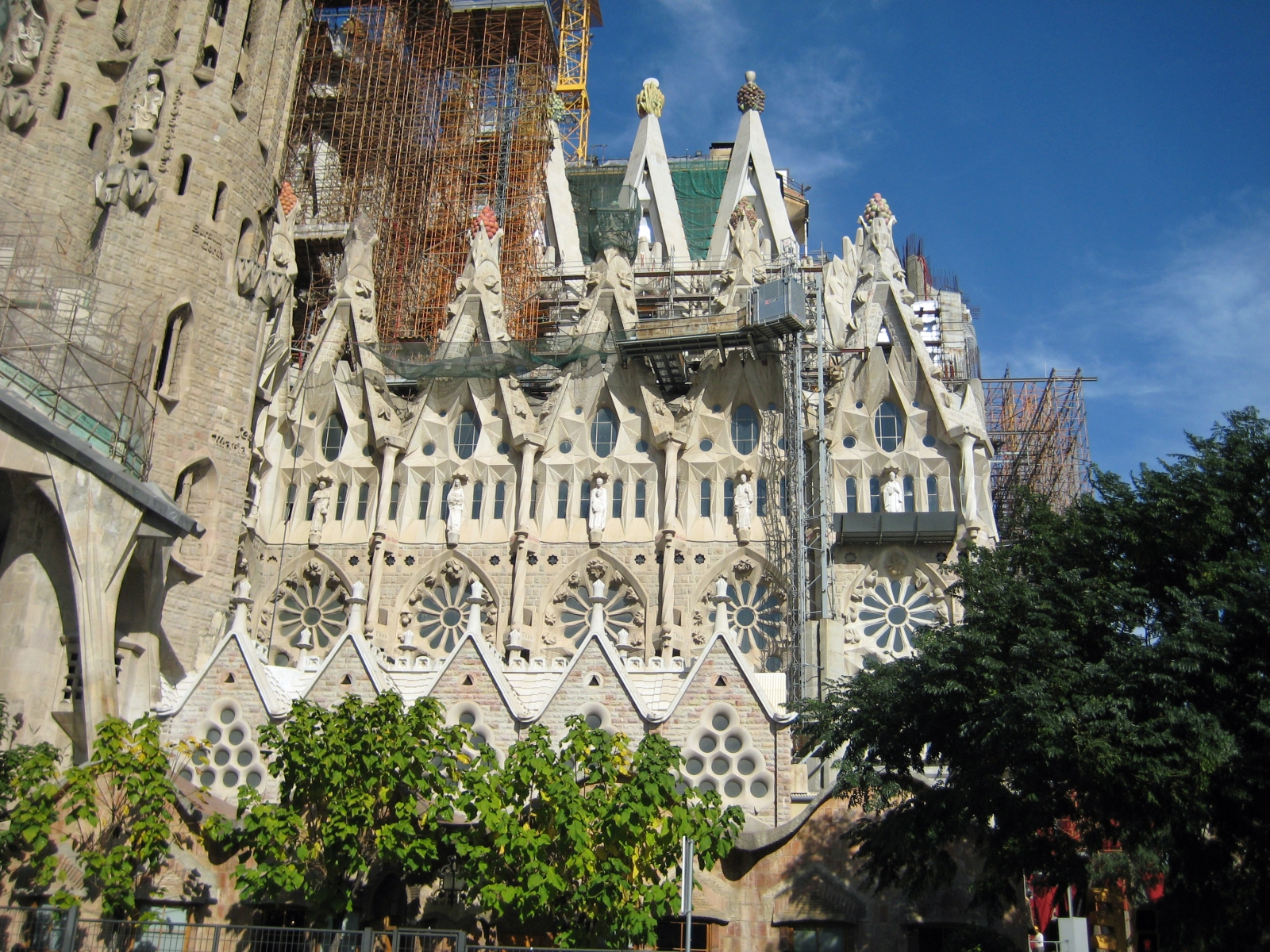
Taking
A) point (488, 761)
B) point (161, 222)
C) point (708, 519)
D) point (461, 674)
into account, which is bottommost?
point (488, 761)

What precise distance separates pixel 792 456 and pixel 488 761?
14077 millimetres

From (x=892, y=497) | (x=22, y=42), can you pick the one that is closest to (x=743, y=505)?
(x=892, y=497)

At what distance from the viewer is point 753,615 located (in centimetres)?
2898

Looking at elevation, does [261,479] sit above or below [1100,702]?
above

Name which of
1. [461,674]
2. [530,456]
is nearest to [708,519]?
[530,456]

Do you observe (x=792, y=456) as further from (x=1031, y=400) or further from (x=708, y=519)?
(x=1031, y=400)

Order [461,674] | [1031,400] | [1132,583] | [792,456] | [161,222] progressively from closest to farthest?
1. [1132,583]
2. [461,674]
3. [161,222]
4. [792,456]
5. [1031,400]

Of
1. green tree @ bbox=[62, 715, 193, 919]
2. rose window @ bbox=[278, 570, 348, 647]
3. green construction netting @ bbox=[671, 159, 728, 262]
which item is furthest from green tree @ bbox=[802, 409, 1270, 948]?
green construction netting @ bbox=[671, 159, 728, 262]

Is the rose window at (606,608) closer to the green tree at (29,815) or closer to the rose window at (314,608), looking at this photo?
the rose window at (314,608)

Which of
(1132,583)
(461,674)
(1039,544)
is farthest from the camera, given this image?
(461,674)

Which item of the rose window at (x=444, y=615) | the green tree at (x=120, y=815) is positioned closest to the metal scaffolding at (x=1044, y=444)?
the rose window at (x=444, y=615)

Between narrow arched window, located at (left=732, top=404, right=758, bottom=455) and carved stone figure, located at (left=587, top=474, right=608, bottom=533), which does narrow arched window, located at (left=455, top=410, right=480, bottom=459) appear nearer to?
carved stone figure, located at (left=587, top=474, right=608, bottom=533)

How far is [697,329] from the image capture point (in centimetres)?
3048

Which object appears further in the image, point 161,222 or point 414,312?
point 414,312
